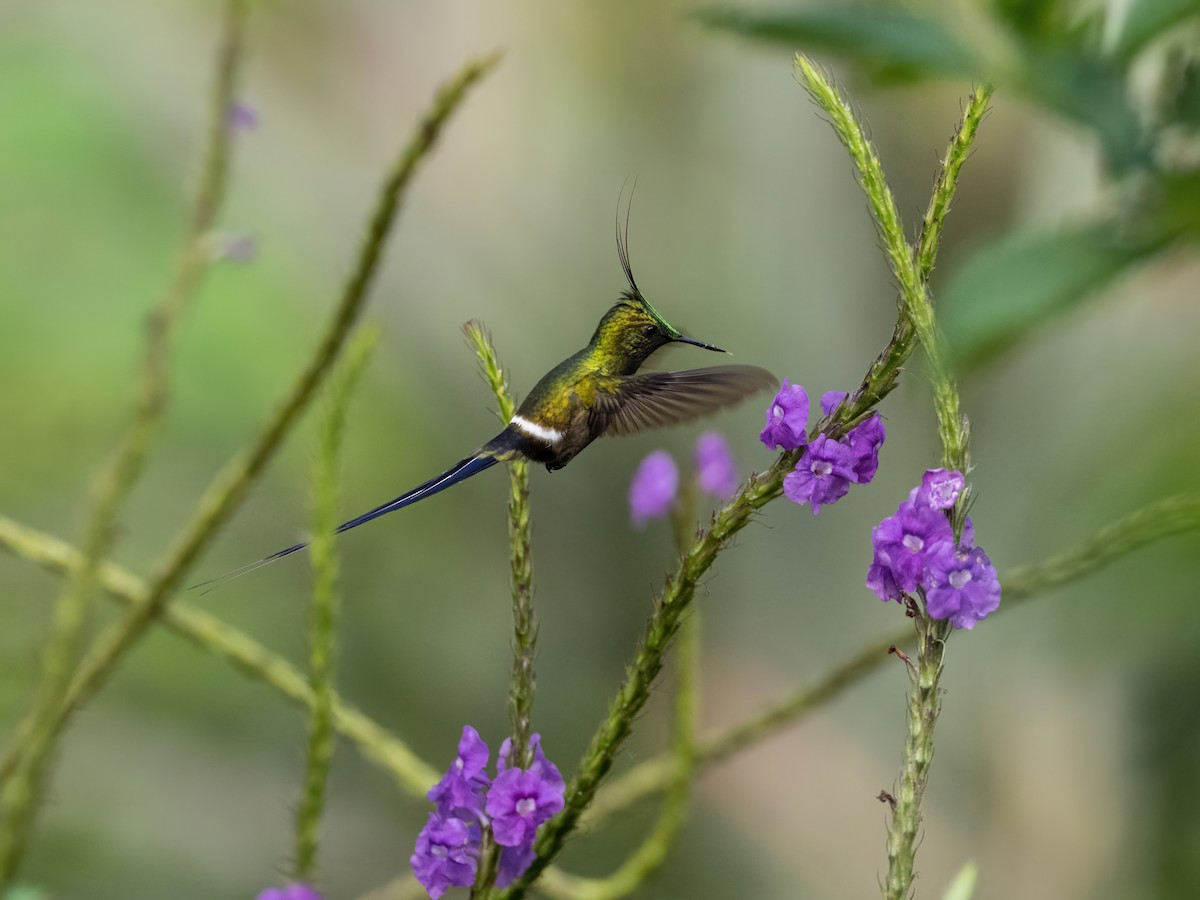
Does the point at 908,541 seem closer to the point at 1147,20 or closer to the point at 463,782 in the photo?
the point at 463,782

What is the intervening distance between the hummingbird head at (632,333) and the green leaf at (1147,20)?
1.47ft

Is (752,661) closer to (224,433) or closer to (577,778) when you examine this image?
(224,433)

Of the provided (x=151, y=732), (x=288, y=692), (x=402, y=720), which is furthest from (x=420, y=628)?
(x=288, y=692)

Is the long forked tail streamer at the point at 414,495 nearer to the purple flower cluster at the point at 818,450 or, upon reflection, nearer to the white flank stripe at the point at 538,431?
the white flank stripe at the point at 538,431

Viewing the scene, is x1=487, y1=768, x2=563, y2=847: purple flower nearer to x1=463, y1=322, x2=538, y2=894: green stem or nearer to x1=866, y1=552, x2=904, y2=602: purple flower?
x1=463, y1=322, x2=538, y2=894: green stem

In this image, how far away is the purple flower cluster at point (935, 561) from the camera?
522mm

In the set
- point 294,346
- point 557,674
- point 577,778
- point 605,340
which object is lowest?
point 577,778

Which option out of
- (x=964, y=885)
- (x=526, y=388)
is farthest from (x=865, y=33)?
(x=526, y=388)

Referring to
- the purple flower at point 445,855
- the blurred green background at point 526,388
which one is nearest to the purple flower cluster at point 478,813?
the purple flower at point 445,855

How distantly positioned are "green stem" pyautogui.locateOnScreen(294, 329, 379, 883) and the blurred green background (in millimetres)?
2206

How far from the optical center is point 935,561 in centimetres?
52

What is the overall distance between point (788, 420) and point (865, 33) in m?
0.57

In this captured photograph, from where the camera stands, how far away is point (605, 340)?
99 cm

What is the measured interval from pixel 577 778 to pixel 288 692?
45 cm
